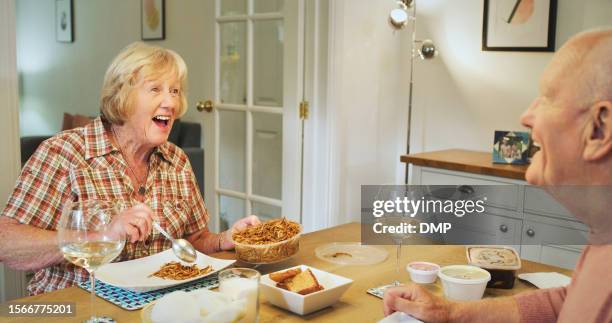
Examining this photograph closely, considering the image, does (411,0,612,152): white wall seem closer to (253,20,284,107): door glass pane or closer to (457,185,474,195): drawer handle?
(253,20,284,107): door glass pane

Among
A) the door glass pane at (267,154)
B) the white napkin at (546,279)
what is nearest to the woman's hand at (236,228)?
the white napkin at (546,279)

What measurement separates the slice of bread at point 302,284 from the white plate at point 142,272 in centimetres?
22

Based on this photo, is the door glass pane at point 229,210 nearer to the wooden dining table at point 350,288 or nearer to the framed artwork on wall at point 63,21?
the wooden dining table at point 350,288

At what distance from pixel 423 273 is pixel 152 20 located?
4.16 metres

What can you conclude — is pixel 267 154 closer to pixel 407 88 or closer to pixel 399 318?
pixel 407 88

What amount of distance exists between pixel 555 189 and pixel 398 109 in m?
2.83

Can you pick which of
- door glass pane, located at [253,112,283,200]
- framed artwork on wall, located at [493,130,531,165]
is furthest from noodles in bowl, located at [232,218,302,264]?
door glass pane, located at [253,112,283,200]

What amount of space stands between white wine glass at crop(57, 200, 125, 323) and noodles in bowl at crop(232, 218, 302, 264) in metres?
0.38

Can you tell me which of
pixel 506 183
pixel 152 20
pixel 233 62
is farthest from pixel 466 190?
pixel 152 20

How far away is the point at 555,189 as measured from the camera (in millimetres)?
822

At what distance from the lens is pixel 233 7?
353 centimetres

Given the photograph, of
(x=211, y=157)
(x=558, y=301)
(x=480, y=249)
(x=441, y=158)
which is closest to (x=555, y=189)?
(x=558, y=301)

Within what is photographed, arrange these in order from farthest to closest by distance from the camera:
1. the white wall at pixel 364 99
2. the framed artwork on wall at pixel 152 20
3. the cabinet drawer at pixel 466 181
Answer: the framed artwork on wall at pixel 152 20 → the white wall at pixel 364 99 → the cabinet drawer at pixel 466 181

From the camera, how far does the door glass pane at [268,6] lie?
3316 millimetres
